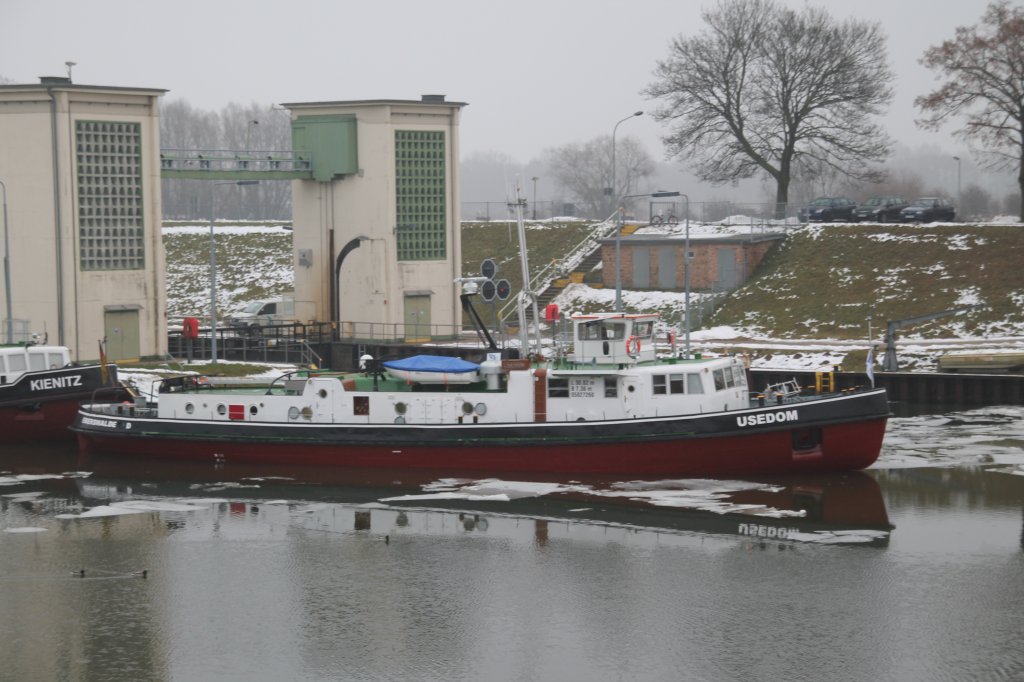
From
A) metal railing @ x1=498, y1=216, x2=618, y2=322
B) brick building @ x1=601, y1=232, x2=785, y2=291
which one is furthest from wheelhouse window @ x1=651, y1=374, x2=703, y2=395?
metal railing @ x1=498, y1=216, x2=618, y2=322

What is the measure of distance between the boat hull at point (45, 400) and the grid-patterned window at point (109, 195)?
34.2ft

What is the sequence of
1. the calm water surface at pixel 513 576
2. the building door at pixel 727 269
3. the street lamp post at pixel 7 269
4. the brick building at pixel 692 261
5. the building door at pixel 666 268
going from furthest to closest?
the building door at pixel 666 268, the brick building at pixel 692 261, the building door at pixel 727 269, the street lamp post at pixel 7 269, the calm water surface at pixel 513 576

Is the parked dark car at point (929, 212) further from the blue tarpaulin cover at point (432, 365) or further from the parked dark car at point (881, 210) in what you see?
the blue tarpaulin cover at point (432, 365)

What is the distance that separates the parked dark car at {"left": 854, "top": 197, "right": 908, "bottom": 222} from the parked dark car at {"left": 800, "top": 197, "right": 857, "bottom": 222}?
519 millimetres

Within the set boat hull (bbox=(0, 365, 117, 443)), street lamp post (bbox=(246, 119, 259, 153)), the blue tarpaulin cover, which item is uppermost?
street lamp post (bbox=(246, 119, 259, 153))

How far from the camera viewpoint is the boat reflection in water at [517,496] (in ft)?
92.5

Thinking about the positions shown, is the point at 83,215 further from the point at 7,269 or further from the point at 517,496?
the point at 517,496

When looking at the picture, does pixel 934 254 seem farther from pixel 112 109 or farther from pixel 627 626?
pixel 627 626

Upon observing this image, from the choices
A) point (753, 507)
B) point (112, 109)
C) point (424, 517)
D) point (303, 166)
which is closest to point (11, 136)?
point (112, 109)

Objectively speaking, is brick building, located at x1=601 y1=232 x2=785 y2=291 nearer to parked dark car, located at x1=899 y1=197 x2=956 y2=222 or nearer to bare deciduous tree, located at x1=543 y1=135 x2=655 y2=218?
parked dark car, located at x1=899 y1=197 x2=956 y2=222

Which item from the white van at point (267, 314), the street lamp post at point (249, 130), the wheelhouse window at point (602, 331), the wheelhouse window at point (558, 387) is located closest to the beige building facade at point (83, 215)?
the street lamp post at point (249, 130)

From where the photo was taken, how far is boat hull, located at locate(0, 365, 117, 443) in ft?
124

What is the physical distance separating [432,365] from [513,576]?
1061cm

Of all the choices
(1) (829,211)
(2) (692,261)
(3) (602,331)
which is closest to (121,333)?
(3) (602,331)
